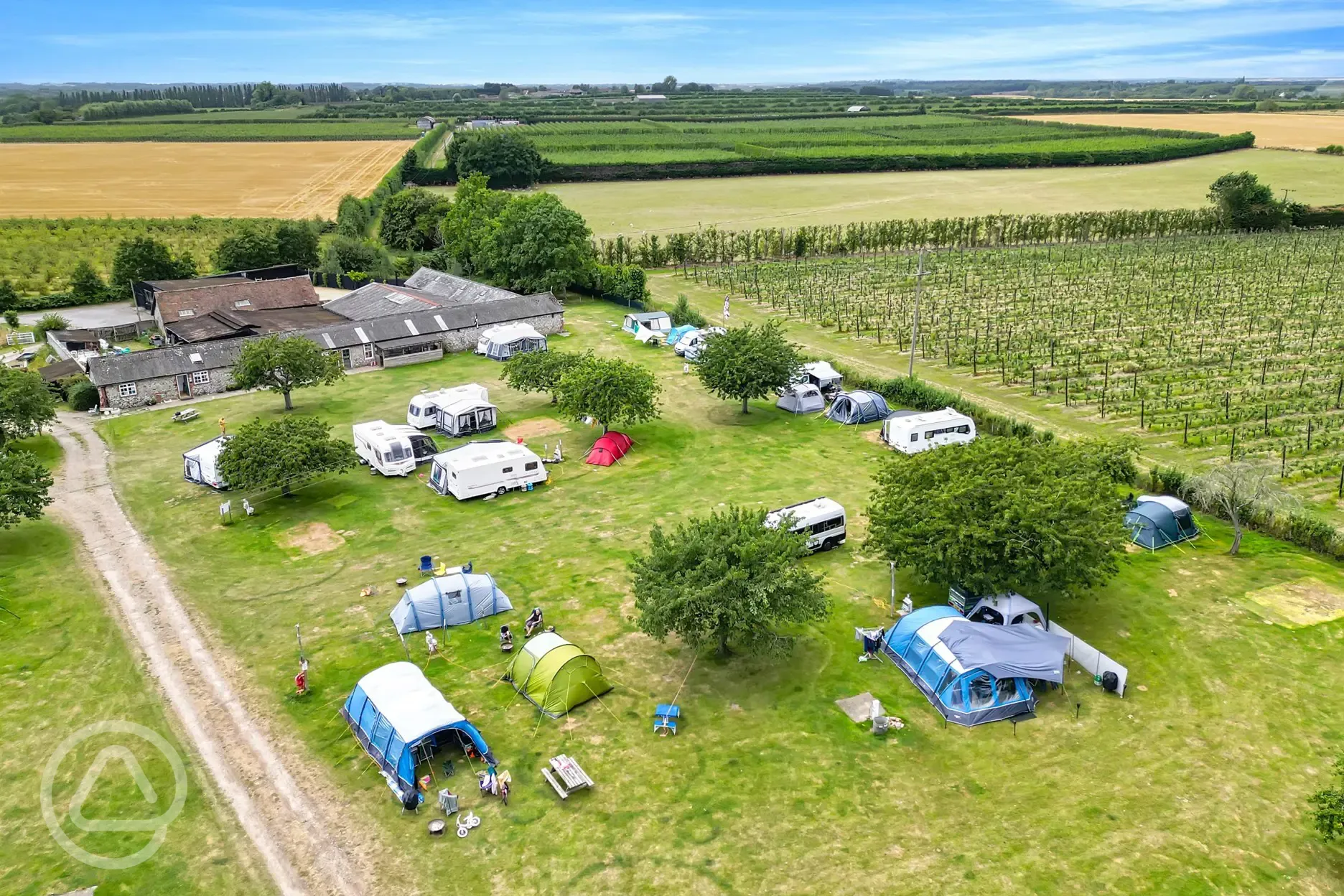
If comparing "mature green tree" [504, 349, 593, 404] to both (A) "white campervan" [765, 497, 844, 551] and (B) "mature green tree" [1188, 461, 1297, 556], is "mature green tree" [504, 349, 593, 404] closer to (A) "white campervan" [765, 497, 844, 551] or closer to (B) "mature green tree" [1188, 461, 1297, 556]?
(A) "white campervan" [765, 497, 844, 551]

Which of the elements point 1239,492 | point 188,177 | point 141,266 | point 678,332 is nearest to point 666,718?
point 1239,492

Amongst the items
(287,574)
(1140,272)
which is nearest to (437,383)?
(287,574)

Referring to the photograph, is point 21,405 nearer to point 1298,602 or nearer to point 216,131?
point 1298,602

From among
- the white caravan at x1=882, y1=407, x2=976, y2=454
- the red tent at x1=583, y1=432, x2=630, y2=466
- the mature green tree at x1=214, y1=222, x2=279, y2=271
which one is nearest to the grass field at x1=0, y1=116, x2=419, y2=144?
the mature green tree at x1=214, y1=222, x2=279, y2=271

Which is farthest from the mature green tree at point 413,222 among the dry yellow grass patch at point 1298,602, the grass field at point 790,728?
the dry yellow grass patch at point 1298,602

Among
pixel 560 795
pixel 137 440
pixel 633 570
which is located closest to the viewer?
pixel 560 795

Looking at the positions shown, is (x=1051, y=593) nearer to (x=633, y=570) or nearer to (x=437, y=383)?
(x=633, y=570)
